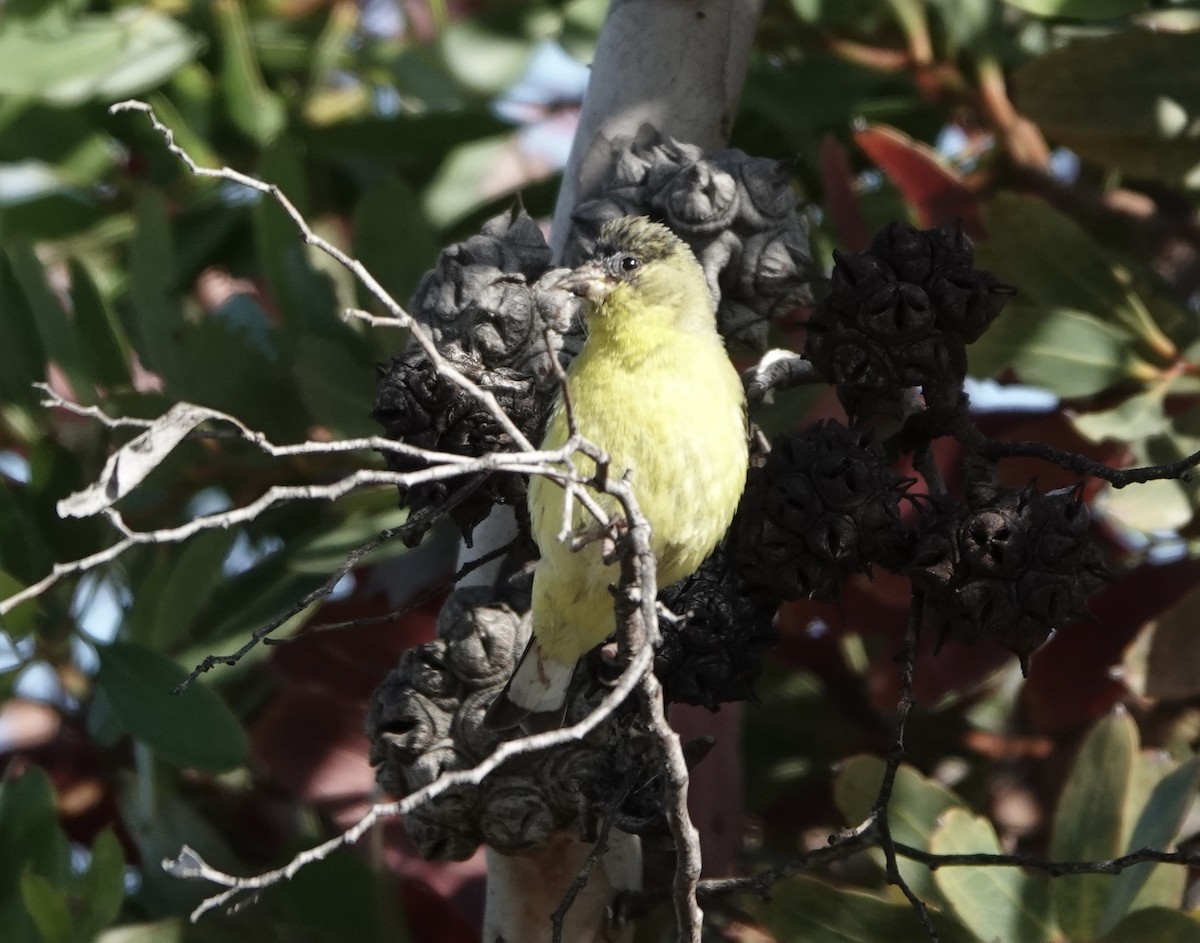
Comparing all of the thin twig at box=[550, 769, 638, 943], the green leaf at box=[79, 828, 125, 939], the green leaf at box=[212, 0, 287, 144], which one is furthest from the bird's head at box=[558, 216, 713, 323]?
the green leaf at box=[212, 0, 287, 144]

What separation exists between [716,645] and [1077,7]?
4.06 feet

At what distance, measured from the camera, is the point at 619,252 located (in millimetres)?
1935

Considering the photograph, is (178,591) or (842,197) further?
(842,197)

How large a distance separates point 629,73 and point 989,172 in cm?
103

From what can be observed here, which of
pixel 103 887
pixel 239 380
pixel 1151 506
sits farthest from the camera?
pixel 239 380

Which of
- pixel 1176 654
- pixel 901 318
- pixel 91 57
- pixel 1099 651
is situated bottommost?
pixel 1099 651

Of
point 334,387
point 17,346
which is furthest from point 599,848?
point 17,346

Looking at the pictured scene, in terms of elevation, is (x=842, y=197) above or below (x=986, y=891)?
above

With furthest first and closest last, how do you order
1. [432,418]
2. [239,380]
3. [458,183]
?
[458,183]
[239,380]
[432,418]

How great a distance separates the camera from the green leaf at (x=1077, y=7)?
2336 mm

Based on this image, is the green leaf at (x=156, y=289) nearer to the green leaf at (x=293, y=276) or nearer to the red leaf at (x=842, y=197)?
the green leaf at (x=293, y=276)

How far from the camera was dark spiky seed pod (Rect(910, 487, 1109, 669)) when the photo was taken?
1.55 metres

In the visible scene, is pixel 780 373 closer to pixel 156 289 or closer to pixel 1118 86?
pixel 1118 86

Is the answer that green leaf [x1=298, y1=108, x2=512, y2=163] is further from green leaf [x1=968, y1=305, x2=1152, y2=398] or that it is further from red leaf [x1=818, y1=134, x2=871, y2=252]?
green leaf [x1=968, y1=305, x2=1152, y2=398]
